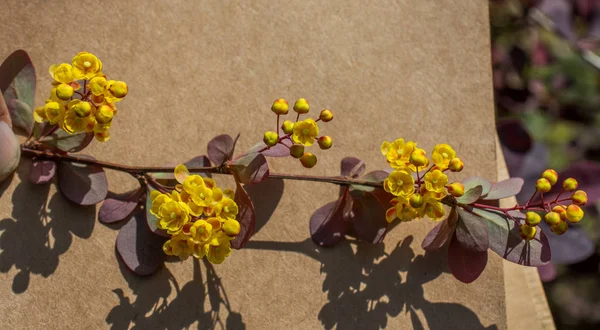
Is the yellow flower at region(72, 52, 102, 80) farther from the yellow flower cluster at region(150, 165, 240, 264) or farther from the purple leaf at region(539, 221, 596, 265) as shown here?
the purple leaf at region(539, 221, 596, 265)

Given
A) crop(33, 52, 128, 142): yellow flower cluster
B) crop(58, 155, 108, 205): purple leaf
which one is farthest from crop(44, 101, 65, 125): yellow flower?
crop(58, 155, 108, 205): purple leaf

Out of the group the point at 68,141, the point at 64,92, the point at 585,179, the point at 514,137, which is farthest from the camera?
the point at 514,137

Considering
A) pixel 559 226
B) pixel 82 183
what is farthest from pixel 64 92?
pixel 559 226

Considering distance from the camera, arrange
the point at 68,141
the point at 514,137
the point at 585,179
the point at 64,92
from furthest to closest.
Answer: the point at 514,137, the point at 585,179, the point at 68,141, the point at 64,92

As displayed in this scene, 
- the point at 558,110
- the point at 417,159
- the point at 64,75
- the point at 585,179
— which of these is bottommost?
the point at 558,110

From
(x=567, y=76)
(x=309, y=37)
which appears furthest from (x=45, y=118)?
(x=567, y=76)

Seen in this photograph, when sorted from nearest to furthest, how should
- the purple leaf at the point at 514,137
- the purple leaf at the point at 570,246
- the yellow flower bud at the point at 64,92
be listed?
the yellow flower bud at the point at 64,92
the purple leaf at the point at 570,246
the purple leaf at the point at 514,137

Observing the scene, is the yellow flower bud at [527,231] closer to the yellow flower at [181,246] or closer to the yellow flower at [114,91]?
the yellow flower at [181,246]

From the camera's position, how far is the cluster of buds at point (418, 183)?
0.75 metres

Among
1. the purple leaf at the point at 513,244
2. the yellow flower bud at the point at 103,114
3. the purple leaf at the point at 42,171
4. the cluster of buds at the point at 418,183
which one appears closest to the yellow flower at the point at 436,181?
the cluster of buds at the point at 418,183

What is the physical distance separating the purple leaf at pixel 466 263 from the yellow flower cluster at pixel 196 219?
1.10 ft

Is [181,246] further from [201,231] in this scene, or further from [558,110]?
[558,110]

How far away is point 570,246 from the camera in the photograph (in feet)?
3.31

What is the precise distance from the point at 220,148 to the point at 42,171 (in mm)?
258
